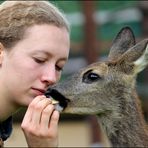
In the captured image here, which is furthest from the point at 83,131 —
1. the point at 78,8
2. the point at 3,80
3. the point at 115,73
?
the point at 3,80

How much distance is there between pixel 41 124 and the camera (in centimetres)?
418

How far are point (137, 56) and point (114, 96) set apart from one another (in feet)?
1.10

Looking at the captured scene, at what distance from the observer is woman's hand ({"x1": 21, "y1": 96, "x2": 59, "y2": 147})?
3.99m

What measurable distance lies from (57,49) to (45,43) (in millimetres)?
85

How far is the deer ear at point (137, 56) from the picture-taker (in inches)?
225

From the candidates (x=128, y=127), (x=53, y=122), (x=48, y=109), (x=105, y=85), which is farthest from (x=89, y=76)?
(x=53, y=122)

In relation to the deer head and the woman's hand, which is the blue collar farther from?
the woman's hand

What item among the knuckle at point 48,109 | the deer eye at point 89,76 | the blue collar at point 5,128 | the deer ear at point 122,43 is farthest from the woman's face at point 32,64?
the deer ear at point 122,43

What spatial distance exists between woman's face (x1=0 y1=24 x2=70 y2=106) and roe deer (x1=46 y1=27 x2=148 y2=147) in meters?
0.44

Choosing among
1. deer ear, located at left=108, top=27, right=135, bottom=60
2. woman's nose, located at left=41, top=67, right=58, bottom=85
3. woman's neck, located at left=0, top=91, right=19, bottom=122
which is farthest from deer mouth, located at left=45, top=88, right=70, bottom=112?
deer ear, located at left=108, top=27, right=135, bottom=60

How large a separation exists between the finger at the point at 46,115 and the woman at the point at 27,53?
28cm

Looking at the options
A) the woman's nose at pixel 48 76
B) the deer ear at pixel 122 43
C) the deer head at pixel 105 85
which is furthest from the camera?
A: the deer ear at pixel 122 43

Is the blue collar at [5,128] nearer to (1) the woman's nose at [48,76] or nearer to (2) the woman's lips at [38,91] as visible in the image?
(2) the woman's lips at [38,91]

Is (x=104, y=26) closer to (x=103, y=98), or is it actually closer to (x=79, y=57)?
(x=79, y=57)
